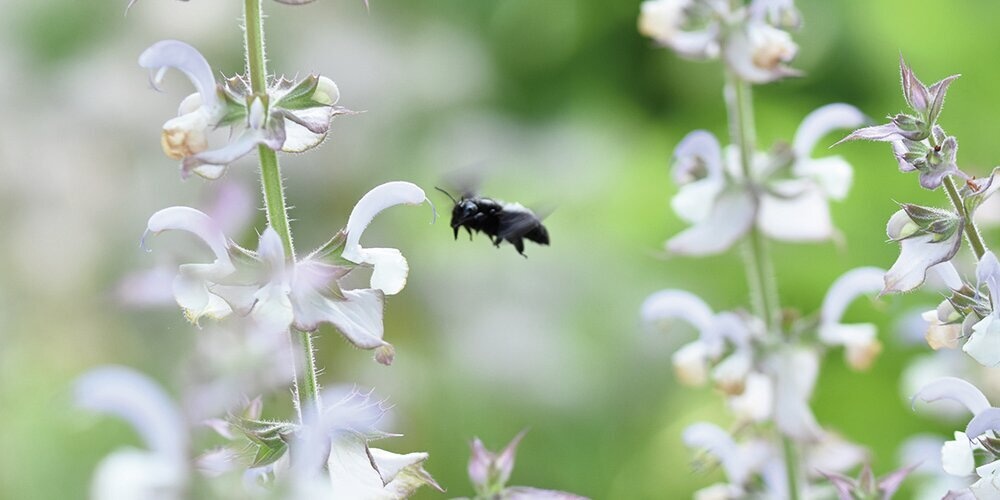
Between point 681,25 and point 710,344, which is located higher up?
point 681,25

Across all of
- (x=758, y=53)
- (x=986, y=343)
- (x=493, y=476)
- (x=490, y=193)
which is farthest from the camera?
(x=490, y=193)

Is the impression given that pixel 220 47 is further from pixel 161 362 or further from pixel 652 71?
pixel 652 71

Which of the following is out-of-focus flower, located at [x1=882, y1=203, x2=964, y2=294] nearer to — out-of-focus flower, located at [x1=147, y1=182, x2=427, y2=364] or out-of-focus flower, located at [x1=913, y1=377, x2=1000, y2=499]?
out-of-focus flower, located at [x1=913, y1=377, x2=1000, y2=499]

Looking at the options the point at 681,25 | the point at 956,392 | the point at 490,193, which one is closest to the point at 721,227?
the point at 681,25

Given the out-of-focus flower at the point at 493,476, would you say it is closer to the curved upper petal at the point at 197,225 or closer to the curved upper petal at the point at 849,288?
the curved upper petal at the point at 197,225

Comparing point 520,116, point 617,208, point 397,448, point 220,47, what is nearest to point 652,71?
point 520,116

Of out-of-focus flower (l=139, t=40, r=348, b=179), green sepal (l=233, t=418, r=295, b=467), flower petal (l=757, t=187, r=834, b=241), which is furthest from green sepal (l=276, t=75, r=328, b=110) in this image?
flower petal (l=757, t=187, r=834, b=241)

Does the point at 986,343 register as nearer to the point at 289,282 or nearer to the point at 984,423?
the point at 984,423
